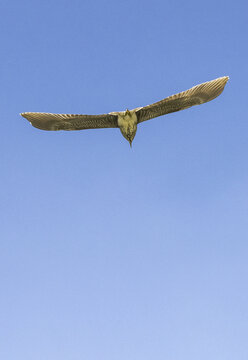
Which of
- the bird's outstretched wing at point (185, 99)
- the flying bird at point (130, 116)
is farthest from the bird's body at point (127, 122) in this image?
the bird's outstretched wing at point (185, 99)

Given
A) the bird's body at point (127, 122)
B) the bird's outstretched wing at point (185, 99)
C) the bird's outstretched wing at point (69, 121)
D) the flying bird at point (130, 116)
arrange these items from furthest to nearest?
the bird's outstretched wing at point (69, 121) < the bird's body at point (127, 122) < the flying bird at point (130, 116) < the bird's outstretched wing at point (185, 99)

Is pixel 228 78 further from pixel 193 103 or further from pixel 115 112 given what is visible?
pixel 115 112

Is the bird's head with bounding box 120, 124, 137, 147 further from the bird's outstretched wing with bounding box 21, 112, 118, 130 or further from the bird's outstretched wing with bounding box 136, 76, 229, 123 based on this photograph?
the bird's outstretched wing with bounding box 21, 112, 118, 130

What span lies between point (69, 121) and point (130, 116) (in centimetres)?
286

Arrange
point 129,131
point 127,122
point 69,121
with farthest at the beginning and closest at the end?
point 69,121 < point 129,131 < point 127,122

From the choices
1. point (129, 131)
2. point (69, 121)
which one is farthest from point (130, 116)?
point (69, 121)

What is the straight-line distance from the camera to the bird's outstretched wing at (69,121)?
2494cm

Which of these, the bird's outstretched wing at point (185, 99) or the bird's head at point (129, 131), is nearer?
the bird's outstretched wing at point (185, 99)

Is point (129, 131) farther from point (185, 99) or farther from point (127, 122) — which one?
A: point (185, 99)

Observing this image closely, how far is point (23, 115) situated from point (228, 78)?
8916mm

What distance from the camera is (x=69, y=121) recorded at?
999 inches

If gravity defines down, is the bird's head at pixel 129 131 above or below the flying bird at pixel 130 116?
below

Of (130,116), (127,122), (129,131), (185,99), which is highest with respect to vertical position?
(185,99)

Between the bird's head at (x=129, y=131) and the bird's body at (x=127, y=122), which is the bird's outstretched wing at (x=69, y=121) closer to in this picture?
the bird's body at (x=127, y=122)
